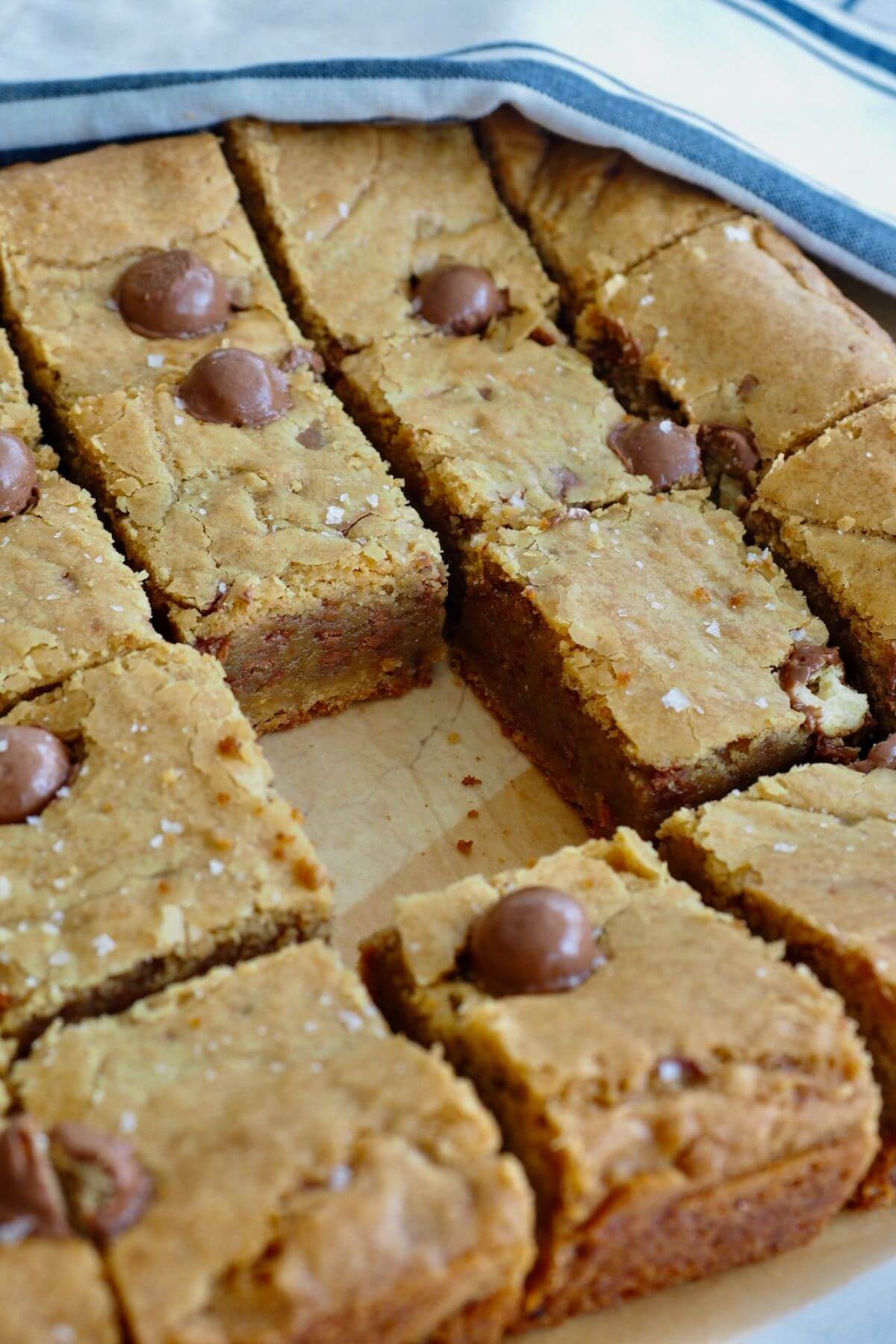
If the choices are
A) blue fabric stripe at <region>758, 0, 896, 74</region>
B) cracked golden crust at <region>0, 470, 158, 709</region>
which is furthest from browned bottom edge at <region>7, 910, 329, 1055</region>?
blue fabric stripe at <region>758, 0, 896, 74</region>

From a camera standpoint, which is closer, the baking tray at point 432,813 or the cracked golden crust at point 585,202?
the baking tray at point 432,813

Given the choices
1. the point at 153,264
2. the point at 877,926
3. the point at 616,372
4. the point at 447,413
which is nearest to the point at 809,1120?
the point at 877,926

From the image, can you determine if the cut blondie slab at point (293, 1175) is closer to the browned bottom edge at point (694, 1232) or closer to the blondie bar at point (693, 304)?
the browned bottom edge at point (694, 1232)

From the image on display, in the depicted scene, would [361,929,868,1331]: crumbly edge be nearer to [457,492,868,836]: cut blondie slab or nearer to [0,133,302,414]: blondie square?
[457,492,868,836]: cut blondie slab

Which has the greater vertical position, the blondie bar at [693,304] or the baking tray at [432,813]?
the blondie bar at [693,304]

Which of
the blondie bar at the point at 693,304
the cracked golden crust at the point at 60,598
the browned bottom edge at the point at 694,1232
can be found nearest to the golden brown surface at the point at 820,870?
the browned bottom edge at the point at 694,1232

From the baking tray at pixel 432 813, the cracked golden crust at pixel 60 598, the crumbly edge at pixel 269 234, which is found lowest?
the baking tray at pixel 432 813
